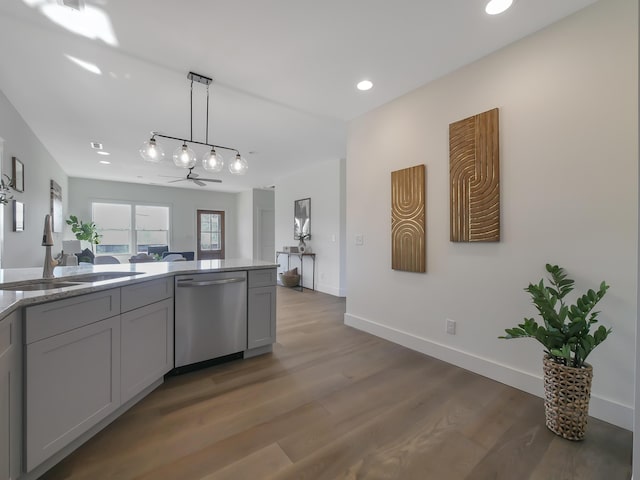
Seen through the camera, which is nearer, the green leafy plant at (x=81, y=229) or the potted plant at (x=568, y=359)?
the potted plant at (x=568, y=359)

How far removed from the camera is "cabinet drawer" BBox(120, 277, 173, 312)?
5.97 ft

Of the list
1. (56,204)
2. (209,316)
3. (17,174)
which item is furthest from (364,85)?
(56,204)

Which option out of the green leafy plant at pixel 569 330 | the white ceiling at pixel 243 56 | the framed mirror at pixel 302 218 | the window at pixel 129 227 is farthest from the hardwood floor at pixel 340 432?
the window at pixel 129 227

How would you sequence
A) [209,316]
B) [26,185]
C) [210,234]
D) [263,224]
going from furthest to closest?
[210,234]
[263,224]
[26,185]
[209,316]

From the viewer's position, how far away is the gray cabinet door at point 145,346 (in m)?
1.81

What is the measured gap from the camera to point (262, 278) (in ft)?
9.11

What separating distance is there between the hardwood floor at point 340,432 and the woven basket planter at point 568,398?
2.8 inches

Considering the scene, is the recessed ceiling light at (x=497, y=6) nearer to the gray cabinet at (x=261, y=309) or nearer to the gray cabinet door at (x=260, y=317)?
the gray cabinet at (x=261, y=309)

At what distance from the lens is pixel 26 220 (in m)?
3.76

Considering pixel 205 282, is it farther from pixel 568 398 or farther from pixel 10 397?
pixel 568 398

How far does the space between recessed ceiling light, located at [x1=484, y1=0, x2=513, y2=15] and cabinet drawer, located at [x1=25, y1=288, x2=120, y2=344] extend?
9.59 feet

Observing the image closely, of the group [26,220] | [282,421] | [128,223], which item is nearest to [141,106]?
[26,220]

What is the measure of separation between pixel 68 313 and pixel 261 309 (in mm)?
1518

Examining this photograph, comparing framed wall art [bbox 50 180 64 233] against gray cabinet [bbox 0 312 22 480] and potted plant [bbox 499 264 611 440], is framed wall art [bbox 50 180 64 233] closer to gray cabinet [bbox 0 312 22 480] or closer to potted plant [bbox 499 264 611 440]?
gray cabinet [bbox 0 312 22 480]
